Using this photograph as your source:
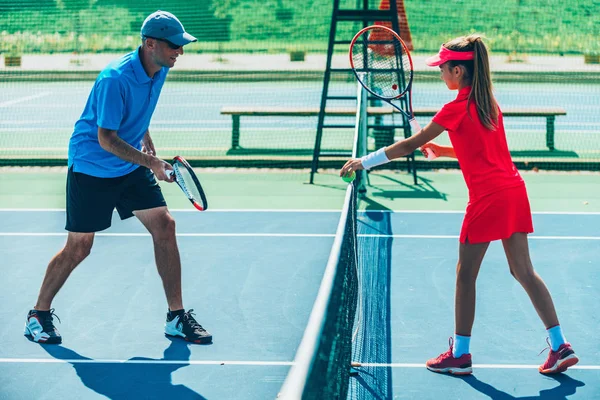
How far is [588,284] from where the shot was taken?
6254 mm

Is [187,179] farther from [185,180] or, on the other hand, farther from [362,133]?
[362,133]

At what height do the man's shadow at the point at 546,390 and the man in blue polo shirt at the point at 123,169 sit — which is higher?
the man in blue polo shirt at the point at 123,169

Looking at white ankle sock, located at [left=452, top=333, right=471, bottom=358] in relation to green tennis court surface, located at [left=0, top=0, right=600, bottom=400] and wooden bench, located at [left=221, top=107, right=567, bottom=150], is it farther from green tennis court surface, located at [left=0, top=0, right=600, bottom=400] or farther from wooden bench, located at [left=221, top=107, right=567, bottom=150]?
wooden bench, located at [left=221, top=107, right=567, bottom=150]

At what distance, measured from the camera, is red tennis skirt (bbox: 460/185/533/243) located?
444 centimetres

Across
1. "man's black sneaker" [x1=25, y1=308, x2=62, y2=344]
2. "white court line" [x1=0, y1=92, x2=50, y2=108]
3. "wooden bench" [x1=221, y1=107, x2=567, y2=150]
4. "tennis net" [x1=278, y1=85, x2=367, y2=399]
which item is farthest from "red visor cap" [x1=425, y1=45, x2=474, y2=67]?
"white court line" [x1=0, y1=92, x2=50, y2=108]

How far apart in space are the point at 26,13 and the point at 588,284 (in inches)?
495

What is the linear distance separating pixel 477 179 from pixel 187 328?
1.91m

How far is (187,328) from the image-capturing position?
5.21 m

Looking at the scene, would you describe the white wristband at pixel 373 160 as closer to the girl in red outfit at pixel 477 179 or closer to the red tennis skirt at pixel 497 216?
the girl in red outfit at pixel 477 179

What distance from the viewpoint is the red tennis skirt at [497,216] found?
4.44 m

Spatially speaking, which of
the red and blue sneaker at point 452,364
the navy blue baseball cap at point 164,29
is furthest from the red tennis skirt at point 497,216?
the navy blue baseball cap at point 164,29

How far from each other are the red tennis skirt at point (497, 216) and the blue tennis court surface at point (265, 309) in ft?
2.54

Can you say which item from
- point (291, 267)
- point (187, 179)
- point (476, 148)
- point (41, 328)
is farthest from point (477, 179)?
point (41, 328)

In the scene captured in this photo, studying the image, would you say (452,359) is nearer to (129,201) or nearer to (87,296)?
(129,201)
